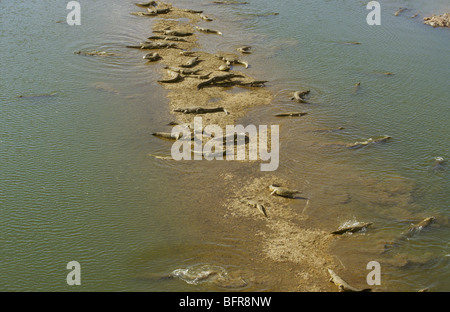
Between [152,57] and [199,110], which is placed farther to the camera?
[152,57]

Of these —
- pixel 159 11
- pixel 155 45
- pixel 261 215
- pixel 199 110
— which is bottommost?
pixel 261 215

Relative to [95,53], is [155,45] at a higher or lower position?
higher

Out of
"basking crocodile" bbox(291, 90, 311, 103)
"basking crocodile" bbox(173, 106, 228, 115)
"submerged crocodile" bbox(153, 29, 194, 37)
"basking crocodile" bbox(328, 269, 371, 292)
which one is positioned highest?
"submerged crocodile" bbox(153, 29, 194, 37)

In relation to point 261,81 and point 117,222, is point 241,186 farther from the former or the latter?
point 261,81

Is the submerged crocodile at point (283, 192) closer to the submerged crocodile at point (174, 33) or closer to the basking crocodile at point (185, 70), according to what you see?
the basking crocodile at point (185, 70)

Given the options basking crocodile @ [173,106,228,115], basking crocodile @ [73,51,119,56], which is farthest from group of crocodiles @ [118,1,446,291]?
basking crocodile @ [73,51,119,56]

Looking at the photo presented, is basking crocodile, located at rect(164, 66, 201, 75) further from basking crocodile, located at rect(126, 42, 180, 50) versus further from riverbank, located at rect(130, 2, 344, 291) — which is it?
basking crocodile, located at rect(126, 42, 180, 50)

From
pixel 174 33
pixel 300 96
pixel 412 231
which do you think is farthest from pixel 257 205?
pixel 174 33

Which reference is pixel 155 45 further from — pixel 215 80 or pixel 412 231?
pixel 412 231
